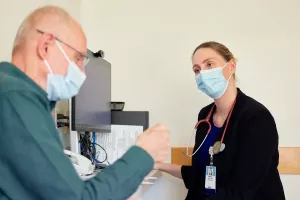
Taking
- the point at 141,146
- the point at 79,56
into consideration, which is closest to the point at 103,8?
the point at 79,56

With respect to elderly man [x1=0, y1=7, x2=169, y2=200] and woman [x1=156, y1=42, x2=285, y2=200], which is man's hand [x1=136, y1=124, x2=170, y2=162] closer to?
elderly man [x1=0, y1=7, x2=169, y2=200]

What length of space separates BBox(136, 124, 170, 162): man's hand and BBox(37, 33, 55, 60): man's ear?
0.99ft

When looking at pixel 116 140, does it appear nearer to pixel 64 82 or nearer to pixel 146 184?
pixel 146 184

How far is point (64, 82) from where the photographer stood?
2.60ft

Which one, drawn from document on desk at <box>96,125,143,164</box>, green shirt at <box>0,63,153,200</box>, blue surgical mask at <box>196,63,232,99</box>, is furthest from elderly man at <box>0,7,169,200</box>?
document on desk at <box>96,125,143,164</box>

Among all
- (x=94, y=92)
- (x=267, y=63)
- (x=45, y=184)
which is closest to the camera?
(x=45, y=184)

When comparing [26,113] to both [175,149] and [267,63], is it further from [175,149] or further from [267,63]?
[267,63]

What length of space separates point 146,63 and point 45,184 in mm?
1641

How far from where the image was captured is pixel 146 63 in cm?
215

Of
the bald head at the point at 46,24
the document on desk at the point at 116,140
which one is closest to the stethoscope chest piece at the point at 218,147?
the document on desk at the point at 116,140

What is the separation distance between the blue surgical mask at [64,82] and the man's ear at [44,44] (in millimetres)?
16

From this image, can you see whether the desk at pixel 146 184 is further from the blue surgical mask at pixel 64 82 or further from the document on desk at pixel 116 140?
the blue surgical mask at pixel 64 82

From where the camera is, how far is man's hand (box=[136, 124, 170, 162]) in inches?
28.4

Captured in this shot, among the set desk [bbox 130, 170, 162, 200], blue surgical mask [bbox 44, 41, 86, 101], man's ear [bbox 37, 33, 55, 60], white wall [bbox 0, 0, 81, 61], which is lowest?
desk [bbox 130, 170, 162, 200]
